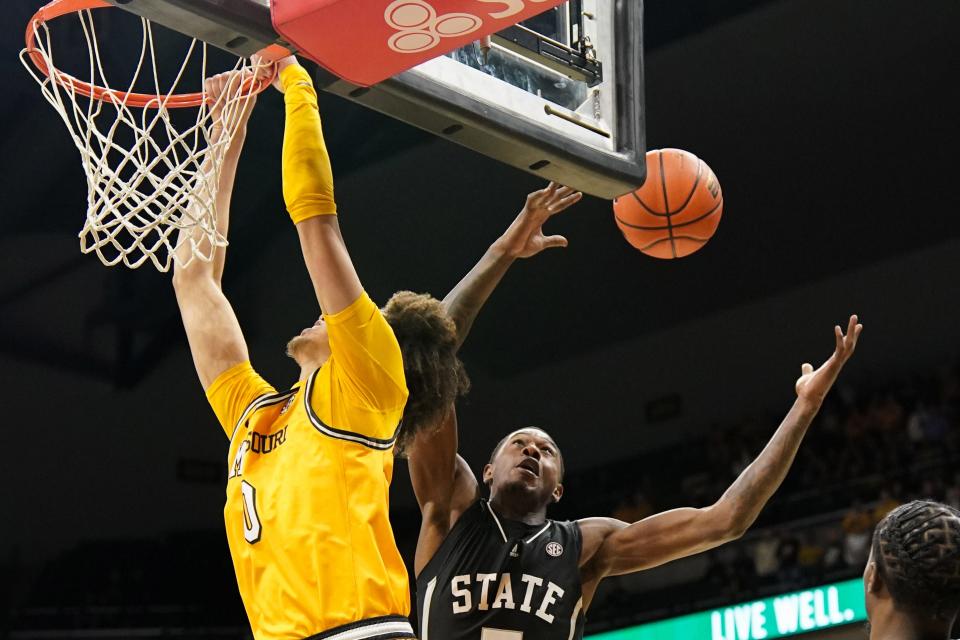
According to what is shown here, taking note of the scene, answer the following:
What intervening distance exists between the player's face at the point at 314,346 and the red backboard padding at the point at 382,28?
59 cm

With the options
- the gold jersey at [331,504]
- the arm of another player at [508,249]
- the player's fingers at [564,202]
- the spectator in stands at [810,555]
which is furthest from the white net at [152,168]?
the spectator in stands at [810,555]

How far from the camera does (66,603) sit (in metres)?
11.7

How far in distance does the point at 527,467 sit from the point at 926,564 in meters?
2.18

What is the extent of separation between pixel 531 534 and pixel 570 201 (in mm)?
1049

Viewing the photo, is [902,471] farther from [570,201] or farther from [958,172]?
[570,201]

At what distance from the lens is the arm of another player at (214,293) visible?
331 cm

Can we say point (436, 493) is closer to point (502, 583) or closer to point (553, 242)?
point (502, 583)

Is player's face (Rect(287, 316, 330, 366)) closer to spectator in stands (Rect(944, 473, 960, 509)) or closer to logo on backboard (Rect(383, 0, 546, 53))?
logo on backboard (Rect(383, 0, 546, 53))

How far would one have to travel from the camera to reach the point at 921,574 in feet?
7.15

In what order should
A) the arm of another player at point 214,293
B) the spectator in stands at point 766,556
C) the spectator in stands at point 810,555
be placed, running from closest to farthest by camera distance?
1. the arm of another player at point 214,293
2. the spectator in stands at point 810,555
3. the spectator in stands at point 766,556

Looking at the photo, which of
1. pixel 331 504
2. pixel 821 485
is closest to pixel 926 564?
pixel 331 504

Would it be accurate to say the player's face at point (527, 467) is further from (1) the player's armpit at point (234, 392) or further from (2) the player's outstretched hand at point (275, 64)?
(2) the player's outstretched hand at point (275, 64)

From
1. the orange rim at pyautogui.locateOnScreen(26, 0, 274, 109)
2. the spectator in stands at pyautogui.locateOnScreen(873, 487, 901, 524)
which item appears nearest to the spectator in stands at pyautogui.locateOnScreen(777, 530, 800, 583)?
the spectator in stands at pyautogui.locateOnScreen(873, 487, 901, 524)

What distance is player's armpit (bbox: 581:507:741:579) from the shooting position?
12.8 feet
